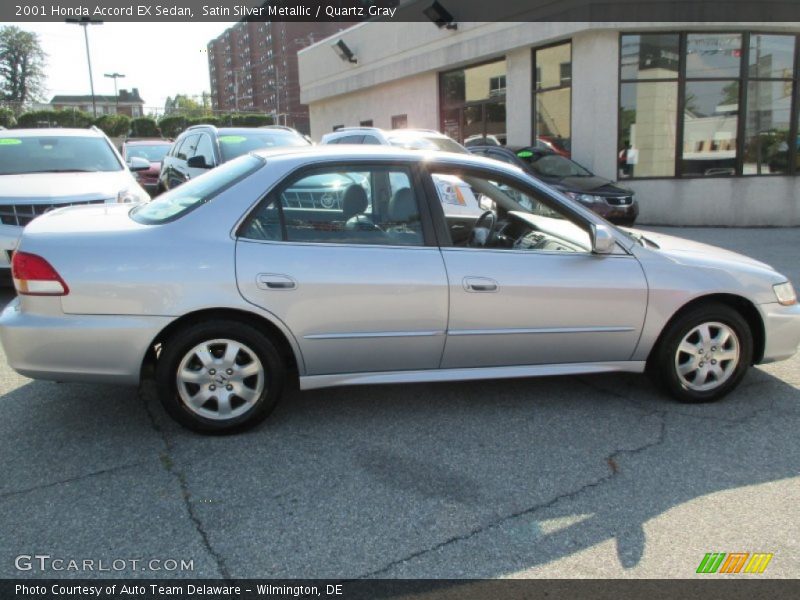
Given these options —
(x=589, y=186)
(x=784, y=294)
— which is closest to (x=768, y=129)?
(x=589, y=186)

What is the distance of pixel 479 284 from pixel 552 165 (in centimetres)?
979

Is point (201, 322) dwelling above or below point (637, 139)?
below

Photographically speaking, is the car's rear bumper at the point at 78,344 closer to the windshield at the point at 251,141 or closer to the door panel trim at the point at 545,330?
the door panel trim at the point at 545,330

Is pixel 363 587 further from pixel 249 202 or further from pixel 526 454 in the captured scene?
pixel 249 202

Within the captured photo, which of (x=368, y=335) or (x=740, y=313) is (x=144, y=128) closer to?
(x=368, y=335)

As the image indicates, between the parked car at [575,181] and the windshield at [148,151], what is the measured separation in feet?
31.2

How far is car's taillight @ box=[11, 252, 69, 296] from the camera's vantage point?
11.6ft

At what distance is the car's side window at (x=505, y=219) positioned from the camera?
4152 millimetres

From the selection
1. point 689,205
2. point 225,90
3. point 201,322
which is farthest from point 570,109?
point 225,90

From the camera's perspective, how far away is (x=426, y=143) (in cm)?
1057

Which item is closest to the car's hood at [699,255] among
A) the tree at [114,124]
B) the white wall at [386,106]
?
the white wall at [386,106]

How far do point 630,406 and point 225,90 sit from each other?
14042 cm

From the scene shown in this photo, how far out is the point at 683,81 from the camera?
44.6 ft

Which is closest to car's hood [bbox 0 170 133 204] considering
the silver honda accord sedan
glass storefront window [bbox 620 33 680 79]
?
the silver honda accord sedan
